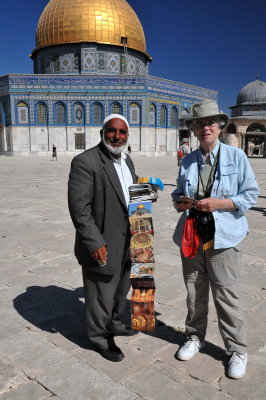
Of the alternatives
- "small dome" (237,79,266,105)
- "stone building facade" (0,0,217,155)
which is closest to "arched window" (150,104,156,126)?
"stone building facade" (0,0,217,155)

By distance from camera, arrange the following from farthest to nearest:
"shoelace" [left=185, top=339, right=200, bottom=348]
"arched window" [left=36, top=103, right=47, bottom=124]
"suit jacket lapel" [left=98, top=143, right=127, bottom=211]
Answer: "arched window" [left=36, top=103, right=47, bottom=124], "shoelace" [left=185, top=339, right=200, bottom=348], "suit jacket lapel" [left=98, top=143, right=127, bottom=211]

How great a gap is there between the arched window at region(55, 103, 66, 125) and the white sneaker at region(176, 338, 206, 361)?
36203mm

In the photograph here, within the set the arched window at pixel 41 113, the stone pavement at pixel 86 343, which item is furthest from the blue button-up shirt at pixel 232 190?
the arched window at pixel 41 113

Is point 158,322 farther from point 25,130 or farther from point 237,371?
point 25,130

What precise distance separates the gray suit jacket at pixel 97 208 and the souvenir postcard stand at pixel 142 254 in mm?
77

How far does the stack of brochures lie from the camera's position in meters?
2.49

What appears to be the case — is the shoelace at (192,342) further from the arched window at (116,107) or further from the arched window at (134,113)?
the arched window at (116,107)

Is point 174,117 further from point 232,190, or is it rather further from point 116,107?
point 232,190

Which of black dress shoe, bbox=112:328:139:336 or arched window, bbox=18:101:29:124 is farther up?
arched window, bbox=18:101:29:124

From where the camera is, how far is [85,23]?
37750 millimetres

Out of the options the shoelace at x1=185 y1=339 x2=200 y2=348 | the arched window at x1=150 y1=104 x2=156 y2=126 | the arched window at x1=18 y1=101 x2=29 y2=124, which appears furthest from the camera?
the arched window at x1=150 y1=104 x2=156 y2=126

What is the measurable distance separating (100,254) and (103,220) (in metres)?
0.24

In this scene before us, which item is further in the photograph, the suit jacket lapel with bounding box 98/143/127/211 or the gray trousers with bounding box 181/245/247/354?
the suit jacket lapel with bounding box 98/143/127/211

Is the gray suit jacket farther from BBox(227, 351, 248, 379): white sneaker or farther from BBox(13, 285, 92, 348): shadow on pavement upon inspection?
BBox(227, 351, 248, 379): white sneaker
